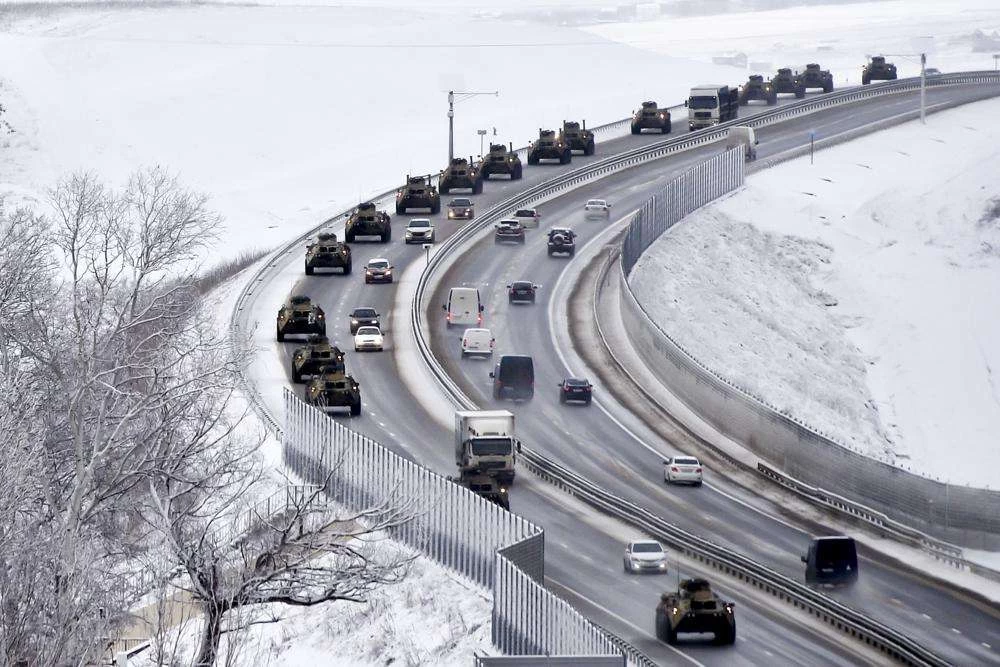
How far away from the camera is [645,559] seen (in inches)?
1984

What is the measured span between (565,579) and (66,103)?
472ft

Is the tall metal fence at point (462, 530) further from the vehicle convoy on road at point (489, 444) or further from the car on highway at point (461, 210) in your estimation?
the car on highway at point (461, 210)

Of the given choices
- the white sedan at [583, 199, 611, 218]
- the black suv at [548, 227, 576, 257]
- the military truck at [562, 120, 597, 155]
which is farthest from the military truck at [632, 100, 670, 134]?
the black suv at [548, 227, 576, 257]

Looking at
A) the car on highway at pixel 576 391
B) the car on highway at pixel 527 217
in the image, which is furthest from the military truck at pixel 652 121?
the car on highway at pixel 576 391

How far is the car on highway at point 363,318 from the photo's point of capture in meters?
82.8

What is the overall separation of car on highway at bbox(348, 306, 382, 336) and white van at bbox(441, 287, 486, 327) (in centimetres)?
352

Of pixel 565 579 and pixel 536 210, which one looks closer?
pixel 565 579

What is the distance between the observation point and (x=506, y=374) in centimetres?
7300

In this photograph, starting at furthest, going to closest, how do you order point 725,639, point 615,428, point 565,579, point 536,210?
point 536,210
point 615,428
point 565,579
point 725,639

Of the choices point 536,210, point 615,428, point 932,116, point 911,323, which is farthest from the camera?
point 932,116

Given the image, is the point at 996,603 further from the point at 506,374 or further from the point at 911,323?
A: the point at 911,323

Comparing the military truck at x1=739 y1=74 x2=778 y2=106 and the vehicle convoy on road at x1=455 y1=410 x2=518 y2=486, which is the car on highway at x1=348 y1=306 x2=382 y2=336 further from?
the military truck at x1=739 y1=74 x2=778 y2=106

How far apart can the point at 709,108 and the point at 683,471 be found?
7564 centimetres

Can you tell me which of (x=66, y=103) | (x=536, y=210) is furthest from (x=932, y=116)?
(x=66, y=103)
